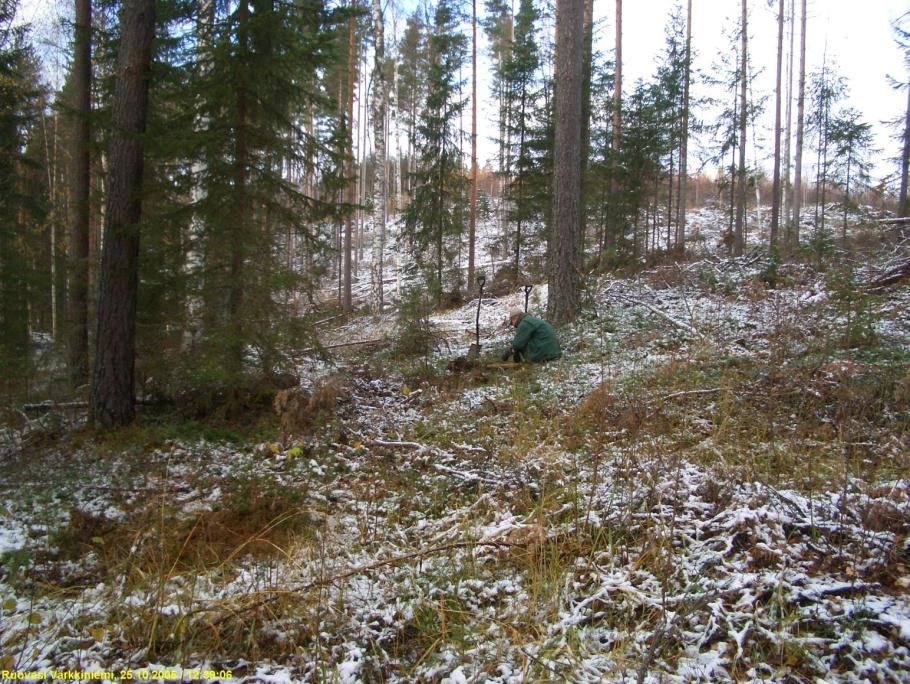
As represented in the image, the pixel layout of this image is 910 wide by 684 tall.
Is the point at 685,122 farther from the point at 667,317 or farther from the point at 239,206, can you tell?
the point at 239,206

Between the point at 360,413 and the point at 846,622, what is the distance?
5.47 metres

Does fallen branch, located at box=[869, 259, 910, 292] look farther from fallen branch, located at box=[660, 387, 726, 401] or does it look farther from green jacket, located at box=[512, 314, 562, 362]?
green jacket, located at box=[512, 314, 562, 362]

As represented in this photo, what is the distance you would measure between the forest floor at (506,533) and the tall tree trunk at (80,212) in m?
2.87

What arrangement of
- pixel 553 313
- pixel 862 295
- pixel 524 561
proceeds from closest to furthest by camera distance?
pixel 524 561
pixel 862 295
pixel 553 313

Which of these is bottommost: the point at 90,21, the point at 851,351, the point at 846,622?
the point at 846,622

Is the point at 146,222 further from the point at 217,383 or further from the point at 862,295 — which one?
the point at 862,295

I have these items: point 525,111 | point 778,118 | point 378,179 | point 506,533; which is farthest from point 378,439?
point 778,118

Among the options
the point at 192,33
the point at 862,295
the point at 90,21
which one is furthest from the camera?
the point at 90,21

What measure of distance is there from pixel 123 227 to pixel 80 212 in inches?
175

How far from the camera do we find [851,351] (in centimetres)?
588

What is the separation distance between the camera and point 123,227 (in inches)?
228

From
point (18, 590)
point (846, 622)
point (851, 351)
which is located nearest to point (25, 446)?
point (18, 590)

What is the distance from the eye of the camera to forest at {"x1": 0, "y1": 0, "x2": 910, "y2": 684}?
2.33 metres

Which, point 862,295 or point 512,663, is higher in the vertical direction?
point 862,295
